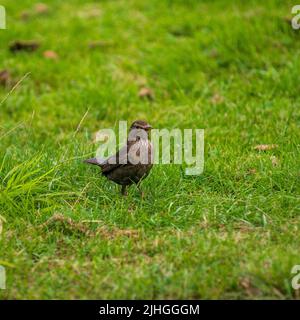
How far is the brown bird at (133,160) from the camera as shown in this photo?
5.74m

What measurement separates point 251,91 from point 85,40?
2.72m

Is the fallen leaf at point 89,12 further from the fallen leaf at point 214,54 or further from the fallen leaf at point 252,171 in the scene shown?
the fallen leaf at point 252,171

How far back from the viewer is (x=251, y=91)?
8.21 metres

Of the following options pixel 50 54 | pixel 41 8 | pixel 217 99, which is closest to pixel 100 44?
pixel 50 54

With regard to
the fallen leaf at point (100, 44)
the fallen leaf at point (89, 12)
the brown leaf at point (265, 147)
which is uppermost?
the fallen leaf at point (89, 12)

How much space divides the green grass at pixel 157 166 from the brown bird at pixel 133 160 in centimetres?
16

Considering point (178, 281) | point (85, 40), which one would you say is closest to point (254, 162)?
point (178, 281)

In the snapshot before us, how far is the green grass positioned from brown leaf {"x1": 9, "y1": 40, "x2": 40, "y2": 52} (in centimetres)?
16

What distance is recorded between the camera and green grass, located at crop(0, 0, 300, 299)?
4738 mm

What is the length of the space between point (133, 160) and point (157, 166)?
49cm

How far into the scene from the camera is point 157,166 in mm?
6219

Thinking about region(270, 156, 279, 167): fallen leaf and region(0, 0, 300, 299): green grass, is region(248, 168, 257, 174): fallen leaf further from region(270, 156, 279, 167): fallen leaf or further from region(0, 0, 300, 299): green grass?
region(270, 156, 279, 167): fallen leaf

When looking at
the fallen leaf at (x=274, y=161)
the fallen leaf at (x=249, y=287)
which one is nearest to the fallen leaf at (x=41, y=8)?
the fallen leaf at (x=274, y=161)

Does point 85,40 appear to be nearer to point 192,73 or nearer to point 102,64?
point 102,64
